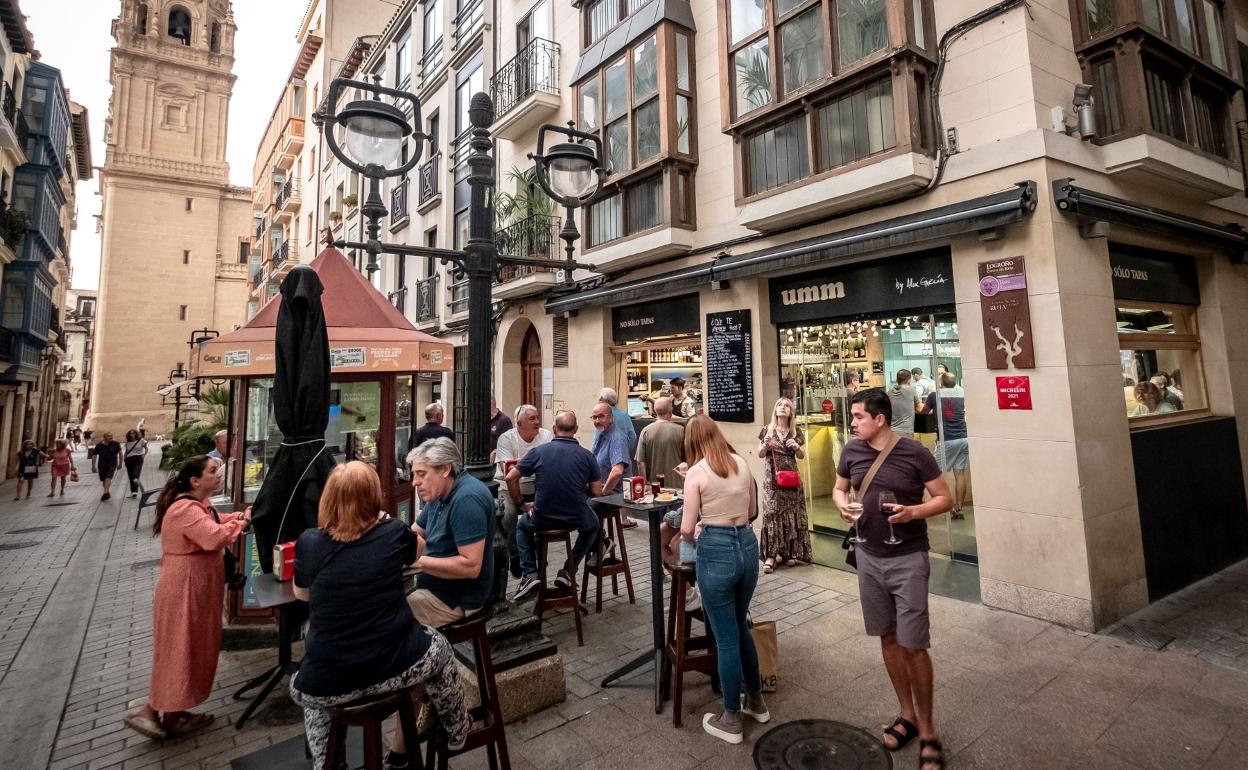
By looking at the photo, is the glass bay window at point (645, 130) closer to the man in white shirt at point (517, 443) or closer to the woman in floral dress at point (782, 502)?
the woman in floral dress at point (782, 502)

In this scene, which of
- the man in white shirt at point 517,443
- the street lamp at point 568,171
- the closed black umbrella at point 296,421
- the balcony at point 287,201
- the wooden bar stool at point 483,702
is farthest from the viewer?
the balcony at point 287,201

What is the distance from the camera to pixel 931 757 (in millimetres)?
2979

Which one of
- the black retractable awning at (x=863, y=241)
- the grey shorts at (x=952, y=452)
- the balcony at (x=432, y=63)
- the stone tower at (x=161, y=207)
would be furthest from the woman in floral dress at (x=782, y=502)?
the stone tower at (x=161, y=207)

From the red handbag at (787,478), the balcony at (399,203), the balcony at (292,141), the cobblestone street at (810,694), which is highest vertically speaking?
the balcony at (292,141)

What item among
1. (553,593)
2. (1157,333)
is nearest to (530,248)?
(553,593)

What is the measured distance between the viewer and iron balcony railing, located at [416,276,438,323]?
16688 mm

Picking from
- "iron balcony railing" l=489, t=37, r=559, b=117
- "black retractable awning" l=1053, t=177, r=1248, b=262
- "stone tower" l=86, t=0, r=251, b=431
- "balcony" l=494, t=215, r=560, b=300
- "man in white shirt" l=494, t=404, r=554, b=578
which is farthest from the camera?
"stone tower" l=86, t=0, r=251, b=431

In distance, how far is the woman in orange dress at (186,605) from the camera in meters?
3.54

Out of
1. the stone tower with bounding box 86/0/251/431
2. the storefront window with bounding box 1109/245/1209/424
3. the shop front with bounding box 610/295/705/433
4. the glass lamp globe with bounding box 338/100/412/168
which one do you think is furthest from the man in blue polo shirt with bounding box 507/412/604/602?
the stone tower with bounding box 86/0/251/431

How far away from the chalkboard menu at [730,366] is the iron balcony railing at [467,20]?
1219 cm

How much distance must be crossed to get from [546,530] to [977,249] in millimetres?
5076

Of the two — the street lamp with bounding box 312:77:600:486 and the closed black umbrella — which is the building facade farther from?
the closed black umbrella

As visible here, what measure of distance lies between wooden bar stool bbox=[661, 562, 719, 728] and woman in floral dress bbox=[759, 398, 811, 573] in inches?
118

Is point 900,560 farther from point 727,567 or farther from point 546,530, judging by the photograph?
point 546,530
